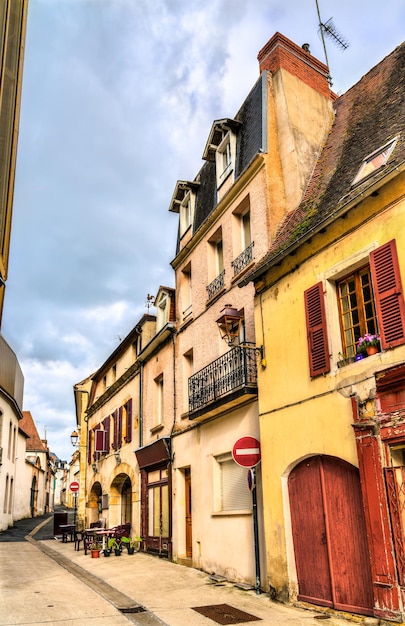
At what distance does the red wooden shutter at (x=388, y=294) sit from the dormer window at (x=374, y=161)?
1.93m

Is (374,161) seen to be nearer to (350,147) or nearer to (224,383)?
(350,147)

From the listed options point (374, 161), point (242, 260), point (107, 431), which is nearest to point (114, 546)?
point (107, 431)

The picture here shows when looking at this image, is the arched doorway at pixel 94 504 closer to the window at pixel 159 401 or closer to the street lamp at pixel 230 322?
the window at pixel 159 401

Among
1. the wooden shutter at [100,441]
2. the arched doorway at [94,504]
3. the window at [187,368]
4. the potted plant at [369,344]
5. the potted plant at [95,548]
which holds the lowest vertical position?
the potted plant at [95,548]

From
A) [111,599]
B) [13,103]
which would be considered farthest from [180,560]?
[13,103]

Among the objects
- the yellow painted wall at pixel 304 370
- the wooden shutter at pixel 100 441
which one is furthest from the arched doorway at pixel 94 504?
the yellow painted wall at pixel 304 370

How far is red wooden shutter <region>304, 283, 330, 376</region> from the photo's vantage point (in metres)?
8.45

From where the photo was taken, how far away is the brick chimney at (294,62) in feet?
44.3

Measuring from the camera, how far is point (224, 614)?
808 centimetres

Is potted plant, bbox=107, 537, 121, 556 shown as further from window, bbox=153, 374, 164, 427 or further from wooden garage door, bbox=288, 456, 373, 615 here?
wooden garage door, bbox=288, 456, 373, 615

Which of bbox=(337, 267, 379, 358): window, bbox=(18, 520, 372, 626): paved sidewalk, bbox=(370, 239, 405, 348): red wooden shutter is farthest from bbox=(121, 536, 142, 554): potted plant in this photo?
bbox=(370, 239, 405, 348): red wooden shutter

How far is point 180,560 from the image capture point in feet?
45.1

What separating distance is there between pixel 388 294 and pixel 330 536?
3.55 metres

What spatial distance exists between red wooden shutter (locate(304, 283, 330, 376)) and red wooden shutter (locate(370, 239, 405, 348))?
3.81ft
